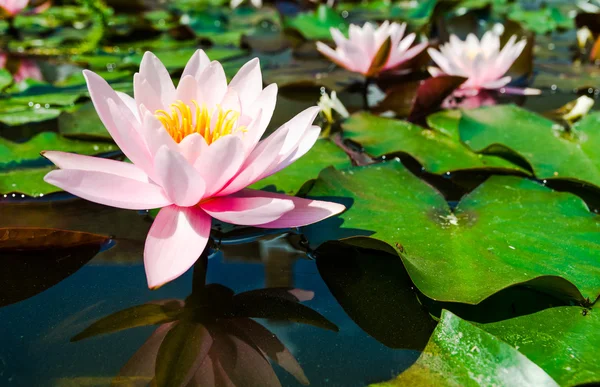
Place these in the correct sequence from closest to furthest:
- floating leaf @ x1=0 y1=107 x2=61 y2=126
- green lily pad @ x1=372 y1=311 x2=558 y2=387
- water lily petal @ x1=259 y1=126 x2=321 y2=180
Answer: green lily pad @ x1=372 y1=311 x2=558 y2=387, water lily petal @ x1=259 y1=126 x2=321 y2=180, floating leaf @ x1=0 y1=107 x2=61 y2=126

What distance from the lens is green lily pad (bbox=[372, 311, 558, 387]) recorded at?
78cm

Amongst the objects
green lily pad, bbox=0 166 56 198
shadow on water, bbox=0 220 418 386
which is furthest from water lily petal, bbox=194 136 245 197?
green lily pad, bbox=0 166 56 198

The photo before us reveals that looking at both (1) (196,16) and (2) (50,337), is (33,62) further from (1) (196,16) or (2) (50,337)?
(2) (50,337)

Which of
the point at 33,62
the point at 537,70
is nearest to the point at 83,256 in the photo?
the point at 33,62

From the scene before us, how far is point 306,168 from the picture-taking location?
153cm

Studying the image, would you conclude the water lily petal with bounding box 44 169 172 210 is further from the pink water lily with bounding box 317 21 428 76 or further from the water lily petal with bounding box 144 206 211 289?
the pink water lily with bounding box 317 21 428 76

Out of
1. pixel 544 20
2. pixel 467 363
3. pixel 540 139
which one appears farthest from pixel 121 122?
pixel 544 20

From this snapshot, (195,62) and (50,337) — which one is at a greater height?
(195,62)

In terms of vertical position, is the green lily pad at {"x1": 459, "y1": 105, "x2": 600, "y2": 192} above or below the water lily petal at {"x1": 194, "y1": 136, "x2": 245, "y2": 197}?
below

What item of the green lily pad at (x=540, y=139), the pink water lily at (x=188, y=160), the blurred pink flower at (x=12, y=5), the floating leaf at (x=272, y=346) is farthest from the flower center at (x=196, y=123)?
the blurred pink flower at (x=12, y=5)

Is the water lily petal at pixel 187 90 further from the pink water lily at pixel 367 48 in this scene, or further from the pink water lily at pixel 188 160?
the pink water lily at pixel 367 48

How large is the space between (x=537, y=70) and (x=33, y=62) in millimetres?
2842

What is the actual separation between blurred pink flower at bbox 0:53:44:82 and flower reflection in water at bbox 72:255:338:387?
1987 millimetres

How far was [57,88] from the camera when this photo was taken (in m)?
2.36
